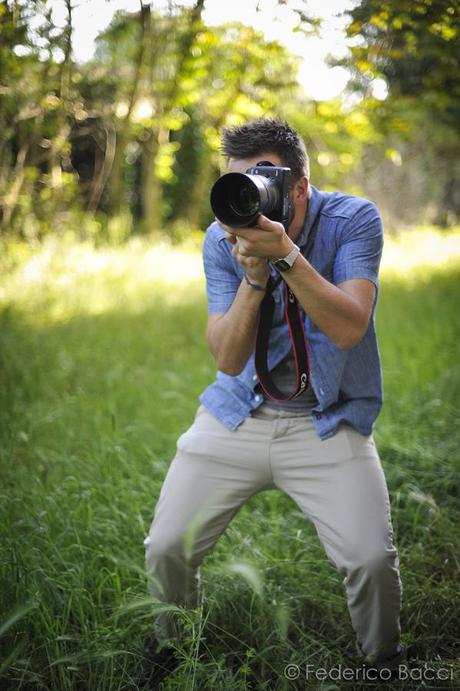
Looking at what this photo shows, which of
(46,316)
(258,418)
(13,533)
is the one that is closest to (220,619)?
(258,418)

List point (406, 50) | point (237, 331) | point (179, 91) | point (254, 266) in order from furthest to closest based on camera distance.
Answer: point (179, 91), point (406, 50), point (237, 331), point (254, 266)

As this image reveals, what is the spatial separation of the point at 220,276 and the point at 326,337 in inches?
15.5

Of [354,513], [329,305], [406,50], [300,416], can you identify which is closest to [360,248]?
[329,305]

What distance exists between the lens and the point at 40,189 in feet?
21.9

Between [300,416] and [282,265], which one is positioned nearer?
[282,265]

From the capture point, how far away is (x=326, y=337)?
189 centimetres

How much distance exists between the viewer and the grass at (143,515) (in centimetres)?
172

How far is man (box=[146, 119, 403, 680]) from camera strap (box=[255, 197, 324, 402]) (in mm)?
21

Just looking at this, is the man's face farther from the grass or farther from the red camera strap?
the grass

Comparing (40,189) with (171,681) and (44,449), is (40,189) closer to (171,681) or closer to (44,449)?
(44,449)

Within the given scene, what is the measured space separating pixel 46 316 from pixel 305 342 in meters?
3.51

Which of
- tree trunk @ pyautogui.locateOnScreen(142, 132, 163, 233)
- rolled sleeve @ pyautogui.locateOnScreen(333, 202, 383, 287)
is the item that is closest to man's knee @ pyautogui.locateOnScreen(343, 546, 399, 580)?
rolled sleeve @ pyautogui.locateOnScreen(333, 202, 383, 287)

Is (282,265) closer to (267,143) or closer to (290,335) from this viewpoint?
(290,335)

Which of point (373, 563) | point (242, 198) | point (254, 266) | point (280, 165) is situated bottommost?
point (373, 563)
